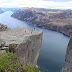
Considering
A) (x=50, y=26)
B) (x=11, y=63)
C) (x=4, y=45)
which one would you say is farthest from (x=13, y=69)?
(x=50, y=26)

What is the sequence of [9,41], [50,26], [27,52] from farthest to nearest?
[50,26], [27,52], [9,41]

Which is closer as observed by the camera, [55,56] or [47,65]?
[47,65]

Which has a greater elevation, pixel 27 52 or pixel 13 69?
pixel 13 69

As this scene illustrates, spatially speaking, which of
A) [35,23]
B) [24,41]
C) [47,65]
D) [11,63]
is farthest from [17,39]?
[35,23]

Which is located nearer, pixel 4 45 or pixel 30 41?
pixel 4 45

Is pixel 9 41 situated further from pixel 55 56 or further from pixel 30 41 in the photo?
pixel 55 56

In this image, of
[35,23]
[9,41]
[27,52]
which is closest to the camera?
[9,41]

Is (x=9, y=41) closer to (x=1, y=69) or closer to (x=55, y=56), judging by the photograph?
(x=1, y=69)

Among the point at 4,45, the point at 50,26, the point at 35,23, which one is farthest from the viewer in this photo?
the point at 35,23

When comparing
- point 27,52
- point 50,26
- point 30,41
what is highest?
point 30,41

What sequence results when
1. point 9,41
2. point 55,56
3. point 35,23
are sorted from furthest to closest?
point 35,23
point 55,56
point 9,41
